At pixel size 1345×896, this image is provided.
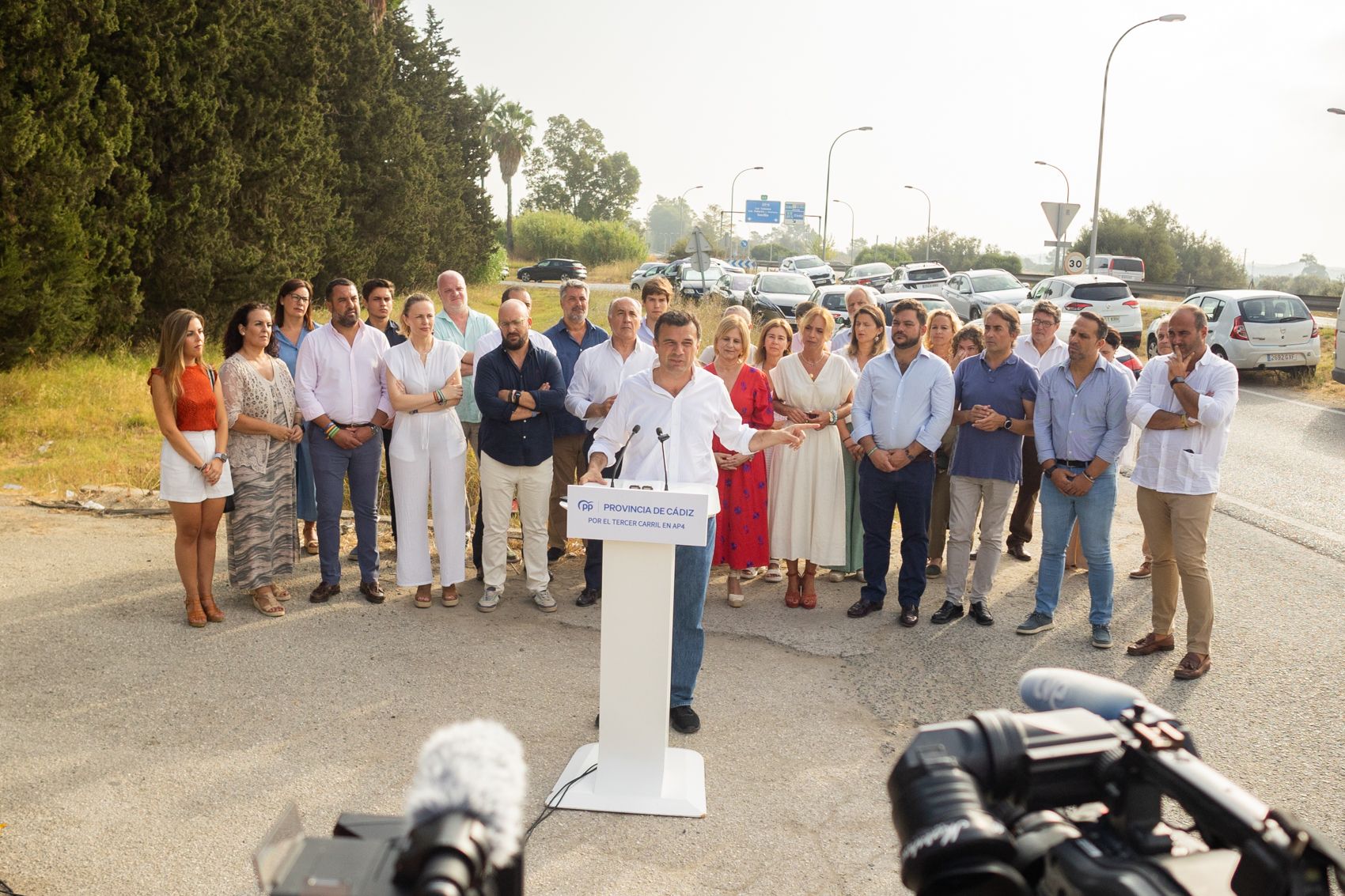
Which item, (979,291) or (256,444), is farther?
(979,291)

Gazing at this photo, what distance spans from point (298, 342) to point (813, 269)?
1372 inches

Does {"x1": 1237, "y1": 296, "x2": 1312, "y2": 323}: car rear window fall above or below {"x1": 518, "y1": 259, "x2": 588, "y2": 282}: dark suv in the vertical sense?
below

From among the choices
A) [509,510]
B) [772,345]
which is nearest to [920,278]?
[772,345]

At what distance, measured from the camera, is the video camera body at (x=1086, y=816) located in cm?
147

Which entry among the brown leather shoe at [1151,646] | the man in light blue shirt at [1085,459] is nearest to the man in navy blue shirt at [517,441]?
the man in light blue shirt at [1085,459]

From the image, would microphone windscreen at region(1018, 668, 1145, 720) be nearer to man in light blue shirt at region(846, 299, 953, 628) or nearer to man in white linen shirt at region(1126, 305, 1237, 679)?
man in white linen shirt at region(1126, 305, 1237, 679)

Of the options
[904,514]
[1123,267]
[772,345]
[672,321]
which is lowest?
[904,514]

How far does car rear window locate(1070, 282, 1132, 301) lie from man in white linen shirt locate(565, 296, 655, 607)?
16754 mm

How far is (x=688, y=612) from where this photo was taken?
5.01 m

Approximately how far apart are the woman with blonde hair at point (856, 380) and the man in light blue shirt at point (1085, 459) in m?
1.34

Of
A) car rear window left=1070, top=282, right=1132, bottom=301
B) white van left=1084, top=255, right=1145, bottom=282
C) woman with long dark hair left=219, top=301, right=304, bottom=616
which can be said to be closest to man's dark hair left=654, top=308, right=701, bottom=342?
woman with long dark hair left=219, top=301, right=304, bottom=616

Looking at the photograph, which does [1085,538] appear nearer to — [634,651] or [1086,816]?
[634,651]

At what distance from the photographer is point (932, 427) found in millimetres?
6770

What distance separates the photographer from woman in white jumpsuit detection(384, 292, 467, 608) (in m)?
6.95
